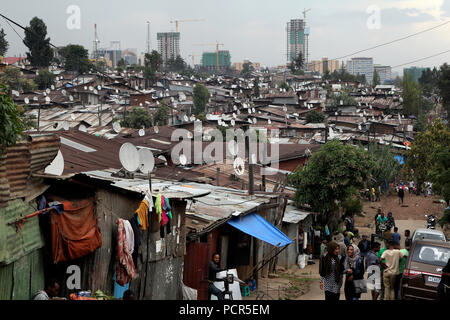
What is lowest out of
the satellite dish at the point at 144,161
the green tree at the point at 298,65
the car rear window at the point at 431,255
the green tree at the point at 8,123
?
the car rear window at the point at 431,255

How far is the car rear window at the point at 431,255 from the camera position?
9.11 m

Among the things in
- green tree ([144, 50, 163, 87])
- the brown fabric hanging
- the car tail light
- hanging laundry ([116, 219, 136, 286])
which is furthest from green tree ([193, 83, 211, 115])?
the brown fabric hanging

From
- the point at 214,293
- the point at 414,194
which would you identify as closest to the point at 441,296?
the point at 214,293

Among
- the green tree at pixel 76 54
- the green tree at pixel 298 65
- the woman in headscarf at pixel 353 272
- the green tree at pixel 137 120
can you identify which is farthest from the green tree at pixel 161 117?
the green tree at pixel 298 65

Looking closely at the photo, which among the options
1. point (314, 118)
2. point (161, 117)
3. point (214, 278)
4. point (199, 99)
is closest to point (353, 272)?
point (214, 278)

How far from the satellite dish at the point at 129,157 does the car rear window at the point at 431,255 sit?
502 centimetres

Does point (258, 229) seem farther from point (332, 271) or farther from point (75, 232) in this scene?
point (75, 232)

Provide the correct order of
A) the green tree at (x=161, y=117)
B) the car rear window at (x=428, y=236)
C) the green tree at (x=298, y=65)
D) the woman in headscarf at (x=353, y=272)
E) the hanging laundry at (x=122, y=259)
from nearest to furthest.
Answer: the hanging laundry at (x=122, y=259), the woman in headscarf at (x=353, y=272), the car rear window at (x=428, y=236), the green tree at (x=161, y=117), the green tree at (x=298, y=65)

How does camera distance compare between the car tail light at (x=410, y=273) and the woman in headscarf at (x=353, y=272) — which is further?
the car tail light at (x=410, y=273)

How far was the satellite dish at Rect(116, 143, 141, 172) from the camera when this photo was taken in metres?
9.85

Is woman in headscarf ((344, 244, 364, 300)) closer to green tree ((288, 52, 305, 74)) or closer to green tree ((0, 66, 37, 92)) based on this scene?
green tree ((0, 66, 37, 92))

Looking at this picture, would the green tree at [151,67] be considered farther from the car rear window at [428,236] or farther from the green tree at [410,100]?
the car rear window at [428,236]

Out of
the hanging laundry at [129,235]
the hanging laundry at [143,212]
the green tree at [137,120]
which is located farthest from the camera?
the green tree at [137,120]
